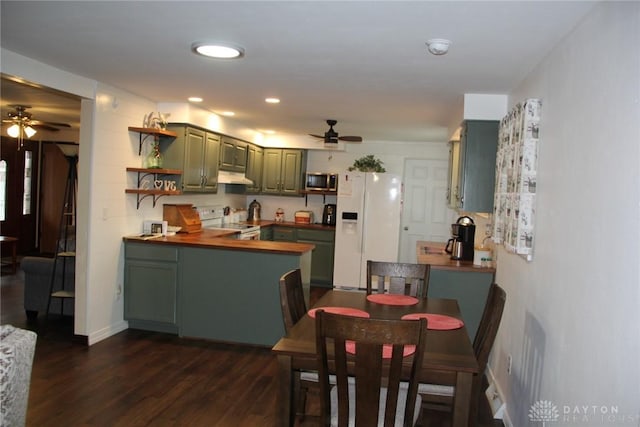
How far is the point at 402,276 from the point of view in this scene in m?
3.33

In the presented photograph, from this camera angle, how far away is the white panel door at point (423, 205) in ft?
24.2

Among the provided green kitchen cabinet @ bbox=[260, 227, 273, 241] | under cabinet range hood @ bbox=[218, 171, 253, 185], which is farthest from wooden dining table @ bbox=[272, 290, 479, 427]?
green kitchen cabinet @ bbox=[260, 227, 273, 241]

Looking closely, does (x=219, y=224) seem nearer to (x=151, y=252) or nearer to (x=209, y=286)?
(x=151, y=252)

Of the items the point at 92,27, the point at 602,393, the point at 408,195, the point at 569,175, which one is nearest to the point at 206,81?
the point at 92,27

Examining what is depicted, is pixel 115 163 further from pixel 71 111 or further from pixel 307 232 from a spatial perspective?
pixel 307 232

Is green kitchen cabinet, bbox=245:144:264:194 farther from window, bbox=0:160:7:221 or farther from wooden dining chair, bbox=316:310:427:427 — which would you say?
wooden dining chair, bbox=316:310:427:427

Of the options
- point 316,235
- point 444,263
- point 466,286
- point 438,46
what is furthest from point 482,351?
point 316,235

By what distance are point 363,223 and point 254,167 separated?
178 centimetres

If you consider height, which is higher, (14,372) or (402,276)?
(402,276)

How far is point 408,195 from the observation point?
750 cm

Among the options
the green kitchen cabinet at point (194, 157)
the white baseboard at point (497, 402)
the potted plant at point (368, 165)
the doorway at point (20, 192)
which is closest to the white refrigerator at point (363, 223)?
the potted plant at point (368, 165)

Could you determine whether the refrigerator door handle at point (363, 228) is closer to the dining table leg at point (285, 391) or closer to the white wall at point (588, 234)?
the white wall at point (588, 234)

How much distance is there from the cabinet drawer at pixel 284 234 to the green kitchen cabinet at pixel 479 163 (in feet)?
12.3

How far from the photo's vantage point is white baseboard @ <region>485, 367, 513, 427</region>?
10.3ft
